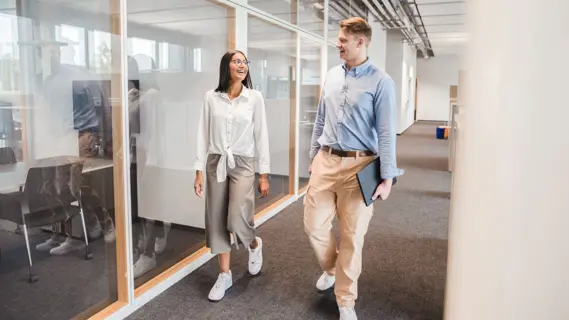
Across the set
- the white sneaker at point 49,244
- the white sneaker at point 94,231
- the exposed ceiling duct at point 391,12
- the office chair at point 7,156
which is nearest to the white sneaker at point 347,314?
the white sneaker at point 94,231

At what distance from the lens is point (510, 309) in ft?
1.99

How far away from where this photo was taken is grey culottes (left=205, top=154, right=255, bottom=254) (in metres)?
2.81

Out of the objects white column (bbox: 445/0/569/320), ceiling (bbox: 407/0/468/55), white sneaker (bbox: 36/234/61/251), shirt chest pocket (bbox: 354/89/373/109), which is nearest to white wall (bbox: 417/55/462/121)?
ceiling (bbox: 407/0/468/55)

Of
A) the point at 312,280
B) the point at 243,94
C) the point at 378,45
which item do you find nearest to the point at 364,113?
the point at 243,94

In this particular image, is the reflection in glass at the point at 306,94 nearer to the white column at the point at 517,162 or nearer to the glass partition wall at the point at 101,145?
the glass partition wall at the point at 101,145

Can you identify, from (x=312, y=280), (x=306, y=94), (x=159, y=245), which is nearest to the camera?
(x=312, y=280)

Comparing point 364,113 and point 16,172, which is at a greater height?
point 364,113

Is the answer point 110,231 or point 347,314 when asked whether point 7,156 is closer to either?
point 110,231

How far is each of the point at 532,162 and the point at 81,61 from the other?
7.47 ft

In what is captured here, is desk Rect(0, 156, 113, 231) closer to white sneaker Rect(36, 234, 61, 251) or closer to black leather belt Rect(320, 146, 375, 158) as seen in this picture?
white sneaker Rect(36, 234, 61, 251)

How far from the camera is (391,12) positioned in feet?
33.5

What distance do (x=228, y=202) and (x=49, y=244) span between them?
104 centimetres

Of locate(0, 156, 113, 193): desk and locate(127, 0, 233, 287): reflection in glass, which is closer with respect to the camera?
locate(0, 156, 113, 193): desk

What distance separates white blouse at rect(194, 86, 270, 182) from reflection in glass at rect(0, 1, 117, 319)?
1.86ft
